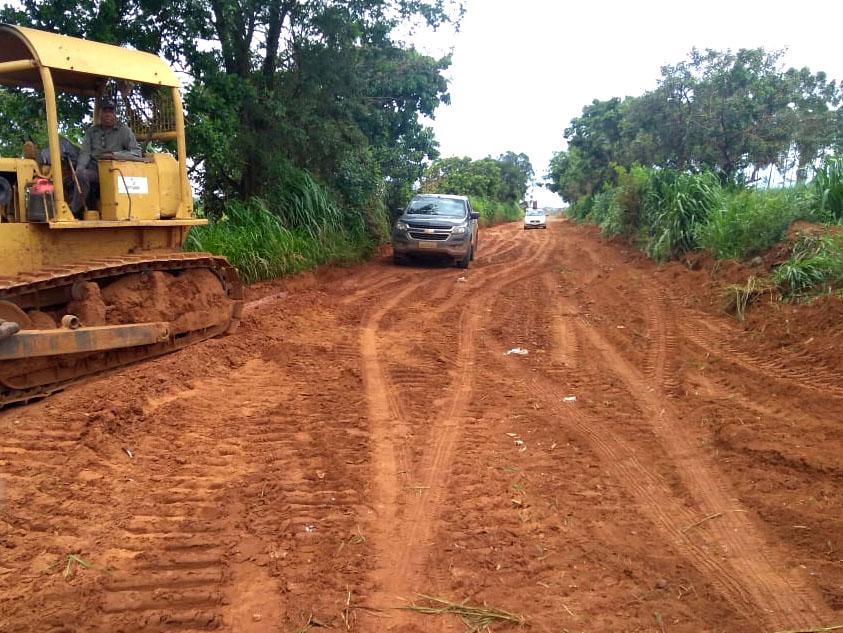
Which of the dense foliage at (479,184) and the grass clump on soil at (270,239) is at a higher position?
the dense foliage at (479,184)

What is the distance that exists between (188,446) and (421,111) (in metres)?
17.0

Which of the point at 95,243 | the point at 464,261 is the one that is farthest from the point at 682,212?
the point at 95,243

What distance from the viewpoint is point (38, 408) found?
5.26 m

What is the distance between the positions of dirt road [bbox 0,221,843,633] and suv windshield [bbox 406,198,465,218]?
9.02m

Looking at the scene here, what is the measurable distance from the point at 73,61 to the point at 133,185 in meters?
1.18

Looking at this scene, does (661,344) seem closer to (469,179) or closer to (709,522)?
(709,522)

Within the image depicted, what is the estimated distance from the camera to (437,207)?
653 inches

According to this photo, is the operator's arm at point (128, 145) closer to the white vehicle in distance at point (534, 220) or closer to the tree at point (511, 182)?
the white vehicle in distance at point (534, 220)

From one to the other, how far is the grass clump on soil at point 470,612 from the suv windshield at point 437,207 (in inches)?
534

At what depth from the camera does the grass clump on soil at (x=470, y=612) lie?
286 centimetres

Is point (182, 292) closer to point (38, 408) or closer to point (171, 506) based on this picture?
point (38, 408)

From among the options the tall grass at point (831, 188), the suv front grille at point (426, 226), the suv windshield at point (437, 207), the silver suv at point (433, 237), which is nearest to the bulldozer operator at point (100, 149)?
the silver suv at point (433, 237)

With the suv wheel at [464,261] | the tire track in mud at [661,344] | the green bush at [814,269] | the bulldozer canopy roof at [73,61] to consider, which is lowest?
the tire track in mud at [661,344]

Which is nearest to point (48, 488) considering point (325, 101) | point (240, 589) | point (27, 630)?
point (27, 630)
